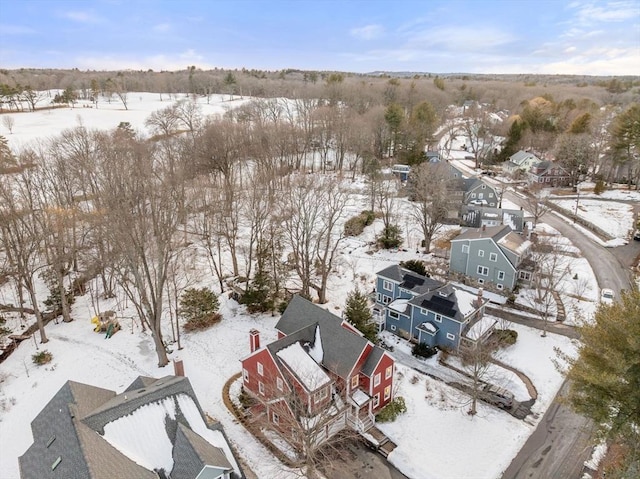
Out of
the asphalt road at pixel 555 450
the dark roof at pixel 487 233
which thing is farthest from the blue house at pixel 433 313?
the dark roof at pixel 487 233

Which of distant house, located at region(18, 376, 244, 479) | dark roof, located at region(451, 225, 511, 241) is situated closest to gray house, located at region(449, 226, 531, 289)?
dark roof, located at region(451, 225, 511, 241)

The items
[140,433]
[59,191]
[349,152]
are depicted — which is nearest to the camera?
[140,433]

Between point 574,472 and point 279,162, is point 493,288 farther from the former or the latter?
point 279,162

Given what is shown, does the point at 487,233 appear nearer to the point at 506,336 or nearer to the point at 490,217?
the point at 506,336

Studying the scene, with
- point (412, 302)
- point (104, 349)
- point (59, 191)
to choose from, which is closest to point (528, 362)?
point (412, 302)

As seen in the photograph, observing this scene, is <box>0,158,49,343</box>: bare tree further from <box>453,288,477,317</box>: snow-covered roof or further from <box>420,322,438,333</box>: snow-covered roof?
<box>453,288,477,317</box>: snow-covered roof

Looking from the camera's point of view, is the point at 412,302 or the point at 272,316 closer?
the point at 412,302

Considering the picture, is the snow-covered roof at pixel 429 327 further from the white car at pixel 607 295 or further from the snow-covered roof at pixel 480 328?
the white car at pixel 607 295
